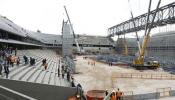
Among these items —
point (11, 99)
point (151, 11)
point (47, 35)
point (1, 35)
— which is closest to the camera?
point (11, 99)

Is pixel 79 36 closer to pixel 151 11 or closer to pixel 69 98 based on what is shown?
pixel 151 11

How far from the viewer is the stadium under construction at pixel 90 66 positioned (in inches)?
570

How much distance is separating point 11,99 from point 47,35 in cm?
10644

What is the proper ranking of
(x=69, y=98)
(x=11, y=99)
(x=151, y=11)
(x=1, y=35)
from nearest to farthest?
(x=11, y=99) < (x=69, y=98) < (x=1, y=35) < (x=151, y=11)

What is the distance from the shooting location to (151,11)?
5466 centimetres

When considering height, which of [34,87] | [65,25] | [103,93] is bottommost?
[103,93]

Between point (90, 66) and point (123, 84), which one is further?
point (90, 66)

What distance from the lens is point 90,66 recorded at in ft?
168

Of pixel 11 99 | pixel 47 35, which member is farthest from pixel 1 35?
pixel 47 35

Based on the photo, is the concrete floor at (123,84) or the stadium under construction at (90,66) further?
the concrete floor at (123,84)

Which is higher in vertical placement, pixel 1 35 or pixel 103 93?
pixel 1 35

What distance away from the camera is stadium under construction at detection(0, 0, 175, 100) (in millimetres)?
14477

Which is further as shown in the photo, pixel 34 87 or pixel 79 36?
pixel 79 36

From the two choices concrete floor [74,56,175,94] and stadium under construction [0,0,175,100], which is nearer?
stadium under construction [0,0,175,100]
